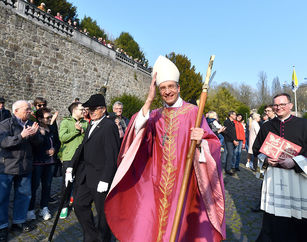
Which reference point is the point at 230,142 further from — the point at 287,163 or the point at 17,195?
the point at 17,195

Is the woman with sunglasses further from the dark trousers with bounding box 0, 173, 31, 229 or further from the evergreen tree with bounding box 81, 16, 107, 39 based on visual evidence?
the evergreen tree with bounding box 81, 16, 107, 39

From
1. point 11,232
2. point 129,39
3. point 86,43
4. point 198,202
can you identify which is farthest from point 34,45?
point 129,39

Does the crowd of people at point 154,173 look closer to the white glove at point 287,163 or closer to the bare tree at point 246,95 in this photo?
the white glove at point 287,163

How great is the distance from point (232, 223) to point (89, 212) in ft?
8.88

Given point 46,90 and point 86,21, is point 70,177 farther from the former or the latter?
point 86,21

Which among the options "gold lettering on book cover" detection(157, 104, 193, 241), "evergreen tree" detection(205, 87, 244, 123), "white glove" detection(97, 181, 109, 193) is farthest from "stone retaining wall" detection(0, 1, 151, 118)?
"evergreen tree" detection(205, 87, 244, 123)

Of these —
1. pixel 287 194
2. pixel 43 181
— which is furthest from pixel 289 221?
pixel 43 181

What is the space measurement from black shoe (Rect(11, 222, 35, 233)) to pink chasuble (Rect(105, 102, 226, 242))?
2.12 metres

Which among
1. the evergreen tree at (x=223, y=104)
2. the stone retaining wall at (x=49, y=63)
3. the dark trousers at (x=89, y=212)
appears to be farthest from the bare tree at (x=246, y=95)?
the dark trousers at (x=89, y=212)

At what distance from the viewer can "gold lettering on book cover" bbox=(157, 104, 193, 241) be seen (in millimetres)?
2262

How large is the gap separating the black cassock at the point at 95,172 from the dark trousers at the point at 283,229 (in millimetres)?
2219

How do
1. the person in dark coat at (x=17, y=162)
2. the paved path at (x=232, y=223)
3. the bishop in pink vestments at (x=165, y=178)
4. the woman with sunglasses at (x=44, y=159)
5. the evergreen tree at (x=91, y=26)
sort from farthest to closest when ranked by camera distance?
the evergreen tree at (x=91, y=26) → the woman with sunglasses at (x=44, y=159) → the paved path at (x=232, y=223) → the person in dark coat at (x=17, y=162) → the bishop in pink vestments at (x=165, y=178)

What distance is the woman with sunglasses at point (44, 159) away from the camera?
4.23m

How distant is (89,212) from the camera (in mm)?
3000
